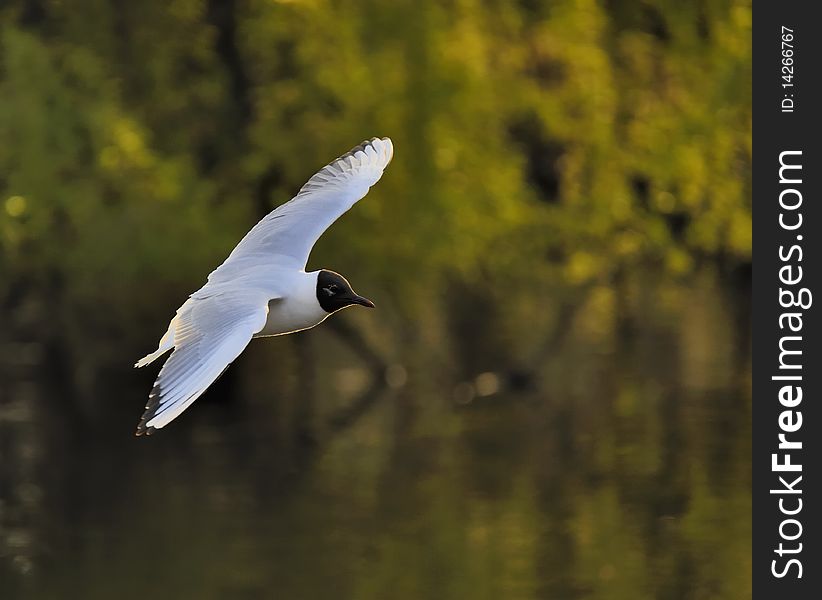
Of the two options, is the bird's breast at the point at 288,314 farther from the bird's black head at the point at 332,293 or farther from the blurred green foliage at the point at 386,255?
the blurred green foliage at the point at 386,255

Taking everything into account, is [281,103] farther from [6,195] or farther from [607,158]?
[607,158]

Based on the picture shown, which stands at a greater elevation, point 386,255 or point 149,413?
point 386,255

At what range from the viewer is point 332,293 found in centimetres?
843

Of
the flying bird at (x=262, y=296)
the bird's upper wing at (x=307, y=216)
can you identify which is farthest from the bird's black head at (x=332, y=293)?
the bird's upper wing at (x=307, y=216)

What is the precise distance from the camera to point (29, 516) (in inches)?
671

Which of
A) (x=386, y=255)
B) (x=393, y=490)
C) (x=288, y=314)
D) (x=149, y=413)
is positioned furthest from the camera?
(x=386, y=255)

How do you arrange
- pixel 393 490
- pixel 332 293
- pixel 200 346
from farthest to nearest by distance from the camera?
1. pixel 393 490
2. pixel 332 293
3. pixel 200 346

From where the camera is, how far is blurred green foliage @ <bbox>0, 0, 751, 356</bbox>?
17641 mm

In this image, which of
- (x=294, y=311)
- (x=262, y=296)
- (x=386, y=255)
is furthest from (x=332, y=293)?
(x=386, y=255)

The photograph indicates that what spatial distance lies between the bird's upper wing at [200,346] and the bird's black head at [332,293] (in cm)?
52

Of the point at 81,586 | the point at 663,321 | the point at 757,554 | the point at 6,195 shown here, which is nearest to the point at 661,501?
the point at 757,554

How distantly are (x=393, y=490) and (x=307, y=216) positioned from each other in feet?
27.7

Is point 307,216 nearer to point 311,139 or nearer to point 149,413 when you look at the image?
point 149,413

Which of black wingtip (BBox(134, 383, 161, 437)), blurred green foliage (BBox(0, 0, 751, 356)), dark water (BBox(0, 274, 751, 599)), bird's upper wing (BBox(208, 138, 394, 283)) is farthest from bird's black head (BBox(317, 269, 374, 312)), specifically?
blurred green foliage (BBox(0, 0, 751, 356))
